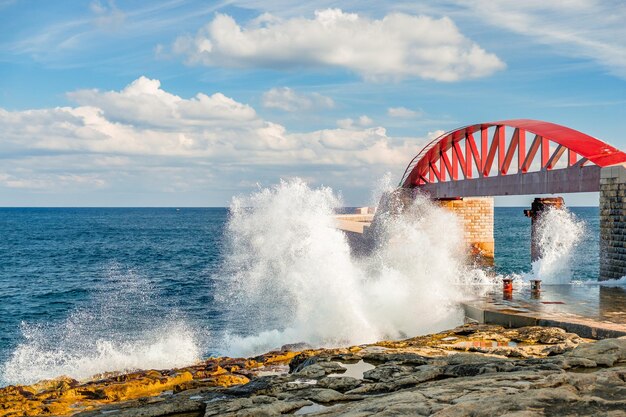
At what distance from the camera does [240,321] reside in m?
26.1

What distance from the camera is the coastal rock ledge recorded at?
759 centimetres

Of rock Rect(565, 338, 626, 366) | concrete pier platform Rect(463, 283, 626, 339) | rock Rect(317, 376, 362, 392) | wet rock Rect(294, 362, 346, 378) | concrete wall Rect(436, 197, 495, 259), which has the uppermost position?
concrete wall Rect(436, 197, 495, 259)

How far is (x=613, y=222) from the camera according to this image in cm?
2277

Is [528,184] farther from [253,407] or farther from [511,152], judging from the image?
[253,407]

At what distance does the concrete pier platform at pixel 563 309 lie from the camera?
14414mm

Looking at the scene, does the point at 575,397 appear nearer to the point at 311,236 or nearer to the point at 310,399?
the point at 310,399

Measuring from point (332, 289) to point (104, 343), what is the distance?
8285mm

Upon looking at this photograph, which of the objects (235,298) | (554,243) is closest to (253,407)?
(235,298)

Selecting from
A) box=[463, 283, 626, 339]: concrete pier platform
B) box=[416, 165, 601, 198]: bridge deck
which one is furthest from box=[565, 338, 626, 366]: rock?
box=[416, 165, 601, 198]: bridge deck

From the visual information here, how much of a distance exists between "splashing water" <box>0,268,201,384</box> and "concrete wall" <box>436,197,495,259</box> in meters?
20.1

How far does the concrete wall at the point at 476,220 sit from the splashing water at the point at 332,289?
0.68 m

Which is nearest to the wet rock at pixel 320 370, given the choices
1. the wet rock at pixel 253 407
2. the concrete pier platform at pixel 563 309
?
the wet rock at pixel 253 407

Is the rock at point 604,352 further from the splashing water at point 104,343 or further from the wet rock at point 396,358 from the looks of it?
the splashing water at point 104,343

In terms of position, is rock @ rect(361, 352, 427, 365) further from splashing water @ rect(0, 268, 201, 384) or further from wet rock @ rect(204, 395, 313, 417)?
splashing water @ rect(0, 268, 201, 384)
